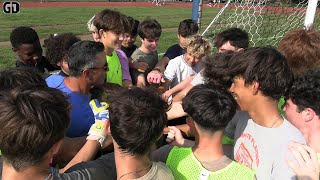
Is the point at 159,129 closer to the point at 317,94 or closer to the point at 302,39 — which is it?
the point at 317,94

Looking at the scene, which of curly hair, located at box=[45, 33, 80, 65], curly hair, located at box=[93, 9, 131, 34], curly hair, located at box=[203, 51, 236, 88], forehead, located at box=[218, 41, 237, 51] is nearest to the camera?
curly hair, located at box=[203, 51, 236, 88]

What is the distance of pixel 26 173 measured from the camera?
1.65 metres

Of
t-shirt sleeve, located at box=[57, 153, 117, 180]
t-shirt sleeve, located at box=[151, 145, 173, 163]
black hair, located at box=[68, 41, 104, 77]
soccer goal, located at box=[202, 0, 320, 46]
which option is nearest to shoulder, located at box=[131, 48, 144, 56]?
black hair, located at box=[68, 41, 104, 77]

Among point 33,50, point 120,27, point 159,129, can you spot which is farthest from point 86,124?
point 33,50

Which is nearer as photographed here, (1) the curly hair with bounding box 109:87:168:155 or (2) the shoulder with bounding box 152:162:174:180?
(1) the curly hair with bounding box 109:87:168:155

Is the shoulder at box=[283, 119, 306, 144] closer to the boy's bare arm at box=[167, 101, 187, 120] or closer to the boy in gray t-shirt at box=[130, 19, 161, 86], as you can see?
the boy's bare arm at box=[167, 101, 187, 120]

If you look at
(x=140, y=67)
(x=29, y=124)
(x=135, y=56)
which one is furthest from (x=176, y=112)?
(x=135, y=56)

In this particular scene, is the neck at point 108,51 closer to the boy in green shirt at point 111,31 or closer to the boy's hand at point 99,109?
the boy in green shirt at point 111,31

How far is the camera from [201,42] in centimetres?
410

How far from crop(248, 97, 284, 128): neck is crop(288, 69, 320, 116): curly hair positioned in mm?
172

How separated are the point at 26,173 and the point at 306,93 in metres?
→ 1.71

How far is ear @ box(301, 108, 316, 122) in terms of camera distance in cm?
225

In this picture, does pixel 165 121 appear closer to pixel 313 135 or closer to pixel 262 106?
pixel 262 106

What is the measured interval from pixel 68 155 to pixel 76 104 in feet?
1.48
